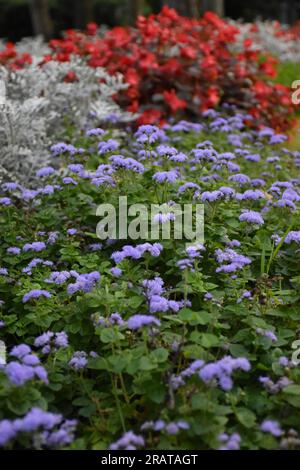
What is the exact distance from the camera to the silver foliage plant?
4469 millimetres

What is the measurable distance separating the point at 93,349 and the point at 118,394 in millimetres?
343

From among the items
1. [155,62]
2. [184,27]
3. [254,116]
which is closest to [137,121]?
[155,62]

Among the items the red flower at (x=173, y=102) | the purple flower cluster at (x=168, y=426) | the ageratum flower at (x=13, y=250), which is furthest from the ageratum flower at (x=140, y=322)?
the red flower at (x=173, y=102)

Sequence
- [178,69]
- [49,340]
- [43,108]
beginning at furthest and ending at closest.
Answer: [178,69] < [43,108] < [49,340]

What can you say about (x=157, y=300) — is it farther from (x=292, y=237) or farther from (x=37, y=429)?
(x=292, y=237)

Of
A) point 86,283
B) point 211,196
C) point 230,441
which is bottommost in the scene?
point 230,441

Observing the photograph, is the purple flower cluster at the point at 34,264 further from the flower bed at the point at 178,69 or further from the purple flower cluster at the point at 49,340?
the flower bed at the point at 178,69

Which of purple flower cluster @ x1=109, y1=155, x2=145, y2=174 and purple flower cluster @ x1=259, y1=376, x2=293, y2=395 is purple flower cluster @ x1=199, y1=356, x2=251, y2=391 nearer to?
purple flower cluster @ x1=259, y1=376, x2=293, y2=395

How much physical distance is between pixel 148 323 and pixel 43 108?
3287 millimetres

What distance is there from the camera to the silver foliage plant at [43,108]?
176 inches

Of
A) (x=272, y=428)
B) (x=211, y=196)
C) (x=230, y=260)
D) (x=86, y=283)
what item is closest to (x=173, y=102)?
(x=211, y=196)

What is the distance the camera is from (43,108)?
510cm
